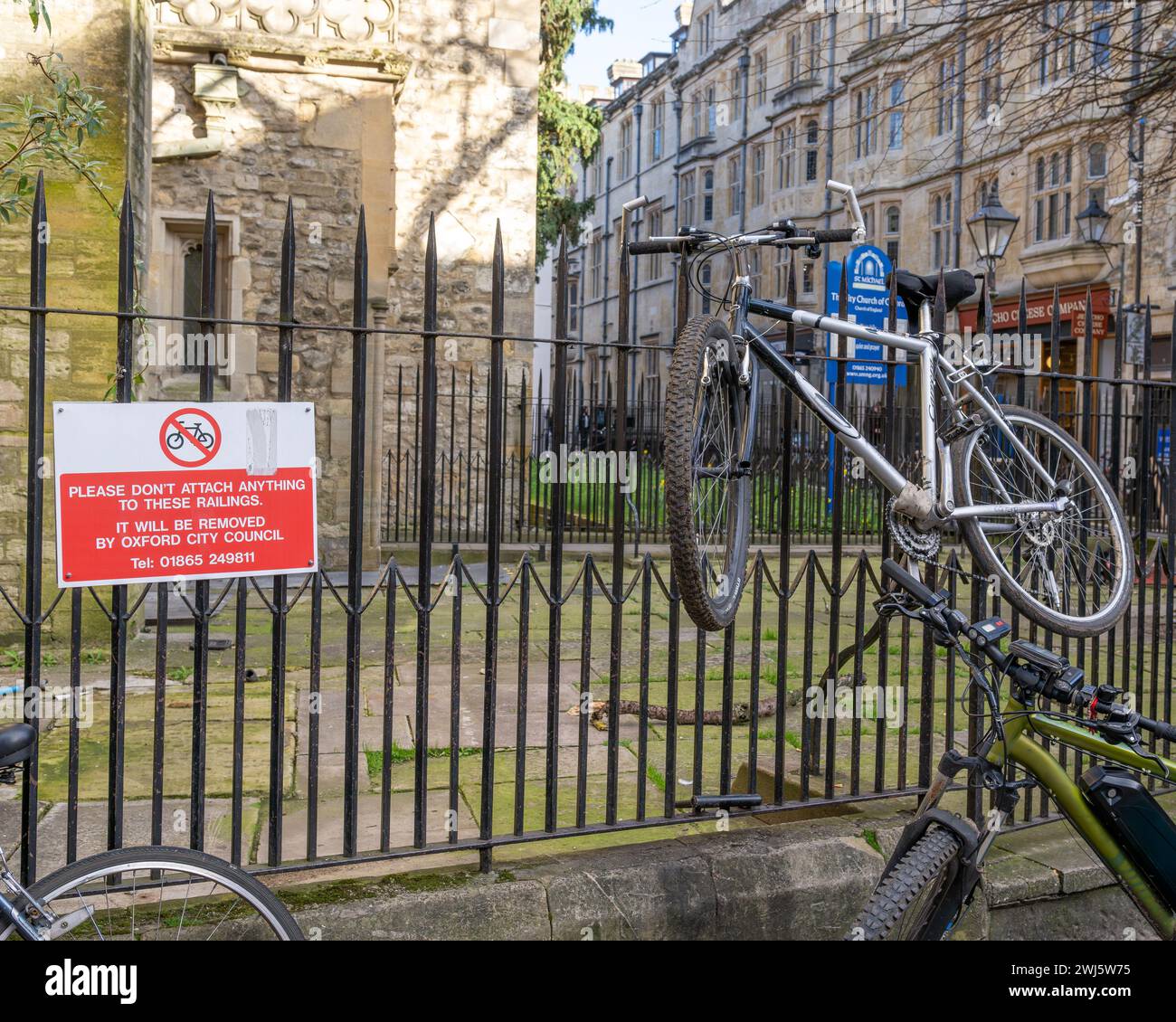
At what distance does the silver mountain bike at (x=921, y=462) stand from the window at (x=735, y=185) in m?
32.3

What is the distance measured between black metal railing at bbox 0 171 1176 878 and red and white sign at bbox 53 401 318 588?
7 centimetres

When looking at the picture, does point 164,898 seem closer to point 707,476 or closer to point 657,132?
point 707,476

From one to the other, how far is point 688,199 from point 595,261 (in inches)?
348

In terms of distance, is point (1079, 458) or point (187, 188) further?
point (187, 188)

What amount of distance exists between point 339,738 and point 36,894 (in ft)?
10.5

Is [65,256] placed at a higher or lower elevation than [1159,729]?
higher

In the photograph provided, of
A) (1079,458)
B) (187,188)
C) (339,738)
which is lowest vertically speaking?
(339,738)

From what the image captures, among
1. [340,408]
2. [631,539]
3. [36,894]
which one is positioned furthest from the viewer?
[631,539]

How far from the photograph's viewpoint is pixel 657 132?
139ft

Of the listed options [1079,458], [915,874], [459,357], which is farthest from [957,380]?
[459,357]

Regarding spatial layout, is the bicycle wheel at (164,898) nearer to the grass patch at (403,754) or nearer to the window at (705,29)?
the grass patch at (403,754)

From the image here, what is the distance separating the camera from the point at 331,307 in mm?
11227

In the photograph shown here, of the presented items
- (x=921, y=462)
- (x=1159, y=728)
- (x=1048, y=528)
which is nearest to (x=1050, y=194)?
(x=1048, y=528)

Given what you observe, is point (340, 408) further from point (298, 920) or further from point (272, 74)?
point (298, 920)
